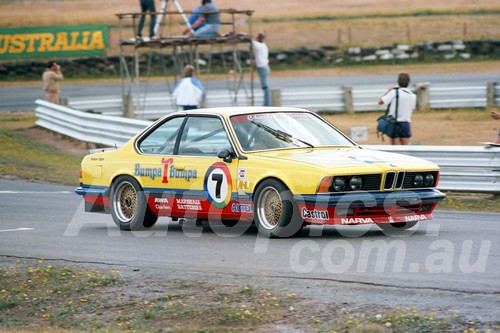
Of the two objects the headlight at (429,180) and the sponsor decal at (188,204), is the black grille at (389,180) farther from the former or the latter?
the sponsor decal at (188,204)

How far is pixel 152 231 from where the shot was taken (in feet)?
38.5

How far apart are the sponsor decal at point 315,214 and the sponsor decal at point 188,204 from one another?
4.64ft

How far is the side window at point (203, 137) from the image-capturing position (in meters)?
11.2

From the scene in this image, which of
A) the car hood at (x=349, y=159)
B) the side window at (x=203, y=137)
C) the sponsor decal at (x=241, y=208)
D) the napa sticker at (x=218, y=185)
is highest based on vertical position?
the side window at (x=203, y=137)

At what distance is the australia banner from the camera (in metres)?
46.7

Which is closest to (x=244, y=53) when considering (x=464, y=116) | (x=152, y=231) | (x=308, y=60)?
(x=308, y=60)

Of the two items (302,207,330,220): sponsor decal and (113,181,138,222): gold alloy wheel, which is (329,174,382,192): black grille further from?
(113,181,138,222): gold alloy wheel

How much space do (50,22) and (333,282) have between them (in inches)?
2016

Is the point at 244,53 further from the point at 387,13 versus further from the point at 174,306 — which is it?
the point at 174,306

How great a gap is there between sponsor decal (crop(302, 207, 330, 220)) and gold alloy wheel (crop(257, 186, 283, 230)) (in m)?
0.31

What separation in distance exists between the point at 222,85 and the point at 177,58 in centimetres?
204

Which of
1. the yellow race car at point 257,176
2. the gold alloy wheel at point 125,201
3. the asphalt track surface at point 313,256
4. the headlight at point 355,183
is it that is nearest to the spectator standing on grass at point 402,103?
the asphalt track surface at point 313,256

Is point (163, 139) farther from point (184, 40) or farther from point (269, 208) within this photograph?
point (184, 40)

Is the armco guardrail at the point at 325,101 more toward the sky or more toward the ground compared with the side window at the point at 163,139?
more toward the ground
